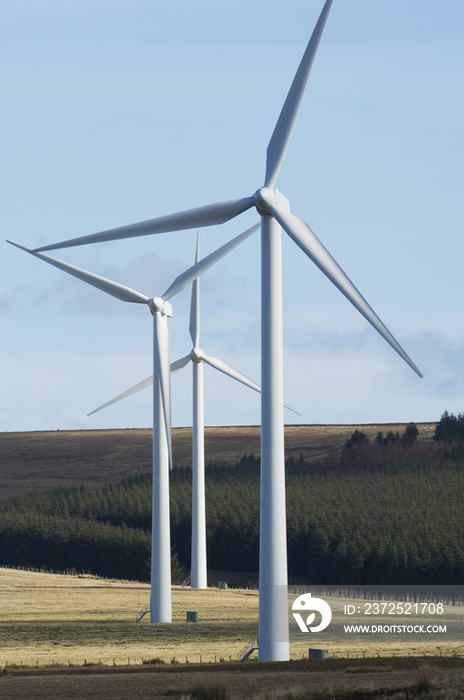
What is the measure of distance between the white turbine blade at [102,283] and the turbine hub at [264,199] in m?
15.7

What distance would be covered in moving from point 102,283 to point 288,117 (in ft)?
61.7

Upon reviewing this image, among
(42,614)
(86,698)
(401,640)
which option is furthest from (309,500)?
(86,698)

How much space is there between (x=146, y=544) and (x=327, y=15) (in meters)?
101

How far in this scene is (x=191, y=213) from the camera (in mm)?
40625

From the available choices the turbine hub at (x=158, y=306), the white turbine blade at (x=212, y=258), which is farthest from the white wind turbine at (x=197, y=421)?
the white turbine blade at (x=212, y=258)

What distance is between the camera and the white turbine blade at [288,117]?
3916 cm

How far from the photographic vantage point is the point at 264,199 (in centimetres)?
3719

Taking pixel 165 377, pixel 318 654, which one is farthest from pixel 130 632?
pixel 318 654

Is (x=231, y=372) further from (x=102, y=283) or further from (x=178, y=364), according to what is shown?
(x=102, y=283)

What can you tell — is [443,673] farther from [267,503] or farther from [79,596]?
[79,596]

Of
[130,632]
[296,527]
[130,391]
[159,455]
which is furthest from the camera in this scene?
[296,527]

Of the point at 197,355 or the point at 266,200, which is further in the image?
the point at 197,355

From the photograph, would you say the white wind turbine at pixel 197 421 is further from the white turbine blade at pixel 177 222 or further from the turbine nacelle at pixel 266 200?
the turbine nacelle at pixel 266 200

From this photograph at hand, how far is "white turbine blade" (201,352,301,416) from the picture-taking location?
69.2 m
